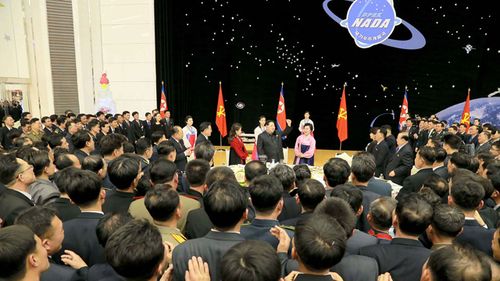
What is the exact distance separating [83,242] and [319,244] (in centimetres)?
129

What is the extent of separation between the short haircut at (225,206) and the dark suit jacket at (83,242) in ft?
2.29

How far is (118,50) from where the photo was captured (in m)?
A: 10.2

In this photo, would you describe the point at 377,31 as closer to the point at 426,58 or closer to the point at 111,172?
the point at 426,58

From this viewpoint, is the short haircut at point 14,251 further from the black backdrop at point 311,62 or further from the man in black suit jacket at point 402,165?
the black backdrop at point 311,62

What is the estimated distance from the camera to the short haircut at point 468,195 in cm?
216

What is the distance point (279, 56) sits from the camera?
416 inches

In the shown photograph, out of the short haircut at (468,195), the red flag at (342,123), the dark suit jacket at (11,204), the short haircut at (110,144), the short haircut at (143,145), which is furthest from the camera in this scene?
the red flag at (342,123)

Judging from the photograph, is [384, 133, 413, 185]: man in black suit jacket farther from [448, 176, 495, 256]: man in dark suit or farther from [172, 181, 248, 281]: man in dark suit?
[172, 181, 248, 281]: man in dark suit

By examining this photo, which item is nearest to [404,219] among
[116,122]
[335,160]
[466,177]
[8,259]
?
[466,177]

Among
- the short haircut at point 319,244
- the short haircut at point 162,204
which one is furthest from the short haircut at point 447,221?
the short haircut at point 162,204

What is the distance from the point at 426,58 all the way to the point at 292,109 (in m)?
3.90

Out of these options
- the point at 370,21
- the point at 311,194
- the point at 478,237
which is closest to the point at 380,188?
the point at 478,237

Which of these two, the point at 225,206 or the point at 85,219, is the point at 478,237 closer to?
the point at 225,206

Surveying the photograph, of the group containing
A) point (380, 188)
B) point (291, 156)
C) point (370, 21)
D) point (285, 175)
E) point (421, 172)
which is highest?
point (370, 21)
